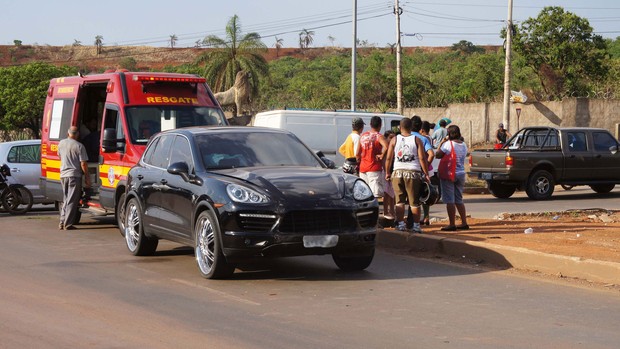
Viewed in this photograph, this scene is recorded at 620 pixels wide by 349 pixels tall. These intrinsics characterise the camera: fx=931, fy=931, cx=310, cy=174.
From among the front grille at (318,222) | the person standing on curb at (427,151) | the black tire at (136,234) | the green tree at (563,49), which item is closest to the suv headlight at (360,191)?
the front grille at (318,222)

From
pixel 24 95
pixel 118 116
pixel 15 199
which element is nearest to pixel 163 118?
pixel 118 116

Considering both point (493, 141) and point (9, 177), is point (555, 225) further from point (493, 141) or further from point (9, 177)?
point (493, 141)

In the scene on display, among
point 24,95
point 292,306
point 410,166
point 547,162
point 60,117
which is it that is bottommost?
point 292,306

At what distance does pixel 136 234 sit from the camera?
1265 centimetres

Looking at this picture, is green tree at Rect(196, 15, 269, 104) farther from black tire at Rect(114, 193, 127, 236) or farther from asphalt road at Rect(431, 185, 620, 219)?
black tire at Rect(114, 193, 127, 236)

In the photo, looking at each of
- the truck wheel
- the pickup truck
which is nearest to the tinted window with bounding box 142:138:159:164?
the pickup truck

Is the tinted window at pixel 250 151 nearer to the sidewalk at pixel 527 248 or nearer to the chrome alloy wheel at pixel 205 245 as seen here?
the chrome alloy wheel at pixel 205 245

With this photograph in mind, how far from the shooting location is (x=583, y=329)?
771 centimetres

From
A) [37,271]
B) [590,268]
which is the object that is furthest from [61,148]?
[590,268]

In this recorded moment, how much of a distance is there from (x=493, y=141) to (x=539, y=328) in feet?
115

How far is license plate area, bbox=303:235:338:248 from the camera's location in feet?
32.7

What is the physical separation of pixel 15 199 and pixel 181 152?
10078 millimetres

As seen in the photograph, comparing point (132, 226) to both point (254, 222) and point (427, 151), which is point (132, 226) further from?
point (427, 151)

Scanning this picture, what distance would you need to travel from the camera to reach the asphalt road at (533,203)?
1933 cm
